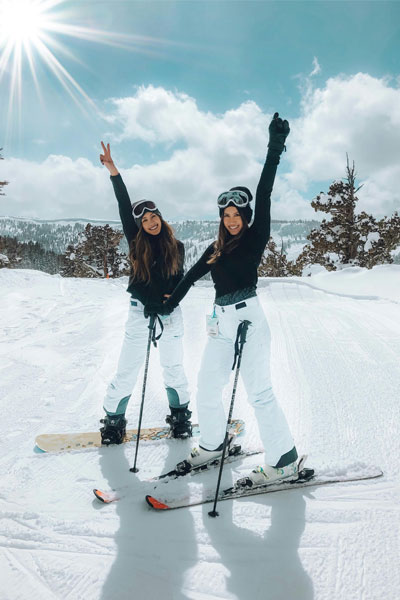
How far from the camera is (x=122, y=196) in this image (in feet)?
12.4

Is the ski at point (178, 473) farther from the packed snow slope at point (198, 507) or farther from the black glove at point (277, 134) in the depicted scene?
the black glove at point (277, 134)

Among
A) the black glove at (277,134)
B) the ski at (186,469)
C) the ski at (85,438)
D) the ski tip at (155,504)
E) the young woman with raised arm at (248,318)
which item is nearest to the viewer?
the ski tip at (155,504)

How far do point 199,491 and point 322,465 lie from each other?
3.62ft

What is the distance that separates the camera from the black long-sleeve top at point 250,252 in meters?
2.81

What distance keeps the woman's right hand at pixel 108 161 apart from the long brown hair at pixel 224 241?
1502 millimetres

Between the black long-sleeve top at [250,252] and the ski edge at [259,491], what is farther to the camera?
the black long-sleeve top at [250,252]

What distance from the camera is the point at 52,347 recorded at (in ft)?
23.4

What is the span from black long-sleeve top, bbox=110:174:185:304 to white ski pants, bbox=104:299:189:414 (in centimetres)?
13

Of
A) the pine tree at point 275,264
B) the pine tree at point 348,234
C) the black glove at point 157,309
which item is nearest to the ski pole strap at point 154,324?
the black glove at point 157,309

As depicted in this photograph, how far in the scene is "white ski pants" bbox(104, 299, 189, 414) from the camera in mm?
3586

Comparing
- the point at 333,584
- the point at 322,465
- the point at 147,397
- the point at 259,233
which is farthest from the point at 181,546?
the point at 147,397

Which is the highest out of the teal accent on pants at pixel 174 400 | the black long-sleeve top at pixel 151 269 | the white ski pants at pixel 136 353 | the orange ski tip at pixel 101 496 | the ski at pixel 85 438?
the black long-sleeve top at pixel 151 269

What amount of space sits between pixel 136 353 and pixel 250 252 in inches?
61.5

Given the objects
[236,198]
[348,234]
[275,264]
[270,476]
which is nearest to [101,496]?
[270,476]
